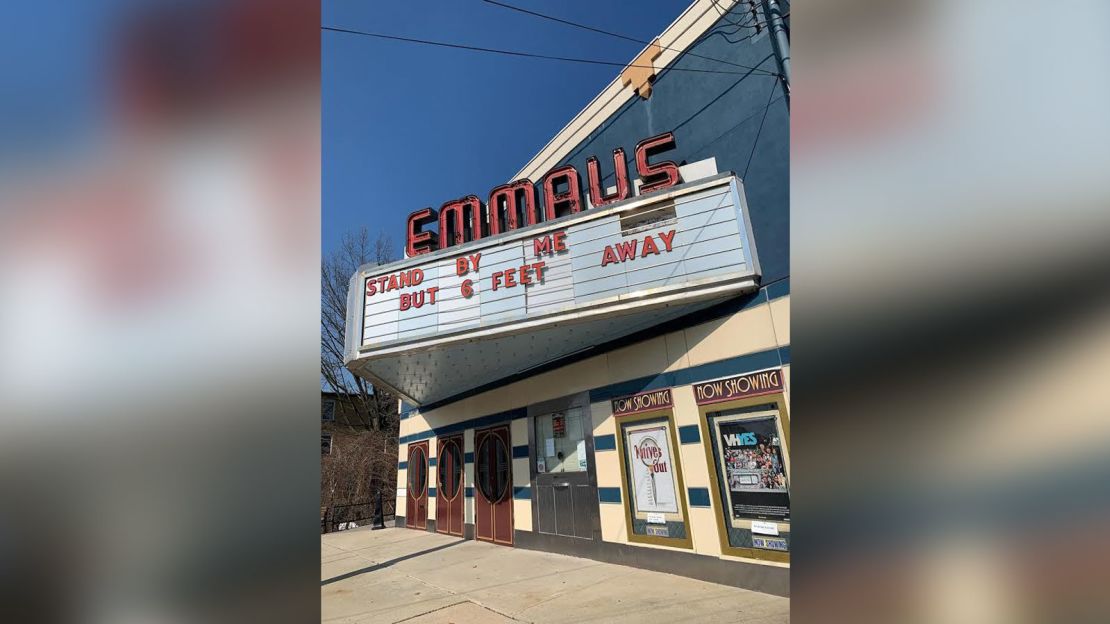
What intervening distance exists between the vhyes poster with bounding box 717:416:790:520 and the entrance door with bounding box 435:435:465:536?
6.96 metres

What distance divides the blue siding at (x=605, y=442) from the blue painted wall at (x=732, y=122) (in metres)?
3.50

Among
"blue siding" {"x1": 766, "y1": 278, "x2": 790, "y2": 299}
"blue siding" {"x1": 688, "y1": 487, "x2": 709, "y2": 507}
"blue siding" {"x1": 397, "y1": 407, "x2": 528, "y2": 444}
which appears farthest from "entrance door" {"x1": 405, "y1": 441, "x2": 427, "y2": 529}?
"blue siding" {"x1": 766, "y1": 278, "x2": 790, "y2": 299}

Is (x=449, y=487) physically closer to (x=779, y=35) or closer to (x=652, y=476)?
(x=652, y=476)

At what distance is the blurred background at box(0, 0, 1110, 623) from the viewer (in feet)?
2.41

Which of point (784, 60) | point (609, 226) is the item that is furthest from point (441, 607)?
point (784, 60)

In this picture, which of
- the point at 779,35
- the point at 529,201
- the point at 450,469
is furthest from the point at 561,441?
the point at 779,35

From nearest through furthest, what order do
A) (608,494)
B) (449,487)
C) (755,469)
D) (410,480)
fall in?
(755,469) < (608,494) < (449,487) < (410,480)

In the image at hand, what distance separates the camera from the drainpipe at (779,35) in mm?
7027

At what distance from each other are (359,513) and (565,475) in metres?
16.2

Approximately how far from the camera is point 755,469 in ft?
22.1

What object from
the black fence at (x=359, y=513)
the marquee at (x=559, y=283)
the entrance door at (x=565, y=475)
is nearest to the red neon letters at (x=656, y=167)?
the marquee at (x=559, y=283)

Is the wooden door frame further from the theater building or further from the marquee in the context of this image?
the marquee
